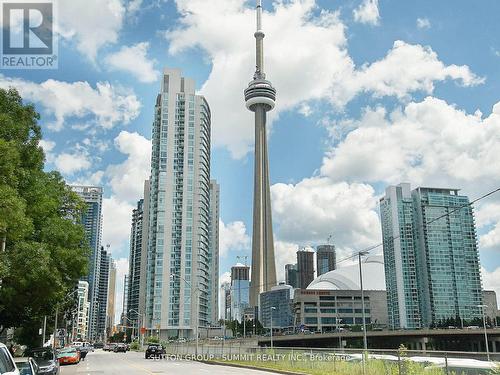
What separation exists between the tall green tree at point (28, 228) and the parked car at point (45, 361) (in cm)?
271

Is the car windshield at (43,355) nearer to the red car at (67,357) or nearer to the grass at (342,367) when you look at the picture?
the grass at (342,367)

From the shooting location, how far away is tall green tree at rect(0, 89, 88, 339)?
21.3 metres

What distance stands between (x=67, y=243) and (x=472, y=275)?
185 metres

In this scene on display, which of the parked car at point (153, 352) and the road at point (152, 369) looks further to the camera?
the parked car at point (153, 352)

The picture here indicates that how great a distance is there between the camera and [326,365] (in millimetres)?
27500

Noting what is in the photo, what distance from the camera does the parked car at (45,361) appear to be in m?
26.0

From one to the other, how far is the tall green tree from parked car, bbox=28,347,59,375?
107 inches

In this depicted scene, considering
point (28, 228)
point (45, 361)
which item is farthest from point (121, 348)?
point (28, 228)

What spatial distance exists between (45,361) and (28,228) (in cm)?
770

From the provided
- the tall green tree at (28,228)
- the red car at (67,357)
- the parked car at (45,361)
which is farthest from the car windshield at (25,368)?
the red car at (67,357)

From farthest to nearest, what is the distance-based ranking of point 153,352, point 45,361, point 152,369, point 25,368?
point 153,352 → point 152,369 → point 45,361 → point 25,368

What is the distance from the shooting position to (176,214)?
16500cm

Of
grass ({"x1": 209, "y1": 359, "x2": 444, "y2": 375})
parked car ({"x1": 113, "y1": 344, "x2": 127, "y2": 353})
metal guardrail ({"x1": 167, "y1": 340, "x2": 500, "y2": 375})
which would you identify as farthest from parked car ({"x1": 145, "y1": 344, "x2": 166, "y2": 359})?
parked car ({"x1": 113, "y1": 344, "x2": 127, "y2": 353})

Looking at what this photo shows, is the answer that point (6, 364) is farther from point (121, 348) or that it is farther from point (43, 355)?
point (121, 348)
